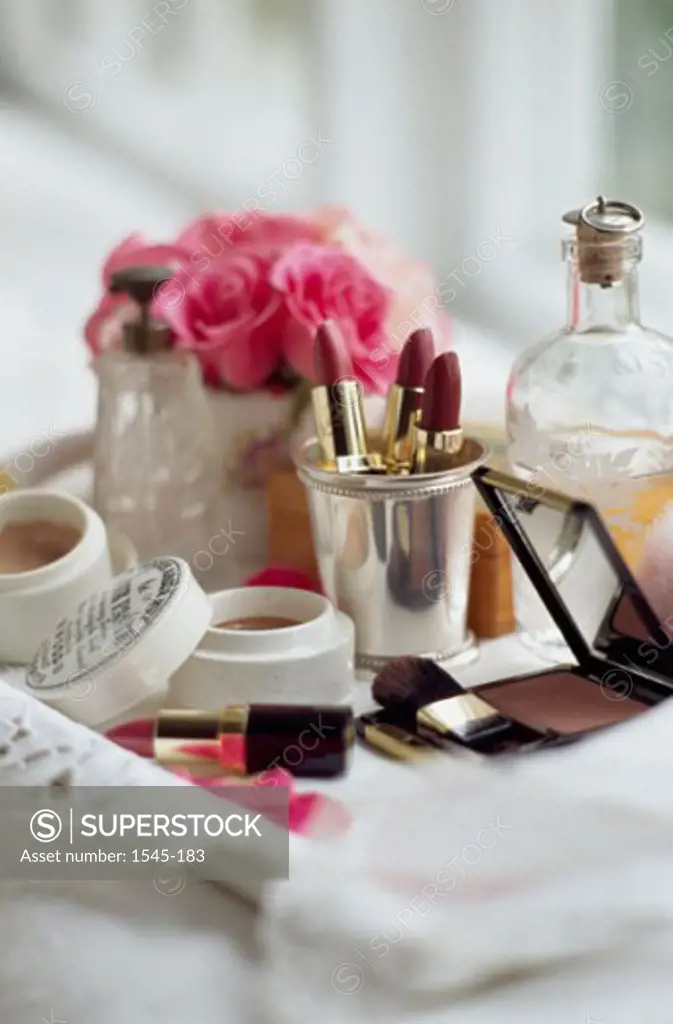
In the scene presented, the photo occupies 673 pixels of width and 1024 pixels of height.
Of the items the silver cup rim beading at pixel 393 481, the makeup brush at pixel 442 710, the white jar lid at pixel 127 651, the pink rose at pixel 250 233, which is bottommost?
the makeup brush at pixel 442 710

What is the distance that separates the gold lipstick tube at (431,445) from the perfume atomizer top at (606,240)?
0.08 m

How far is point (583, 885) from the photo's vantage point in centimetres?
42

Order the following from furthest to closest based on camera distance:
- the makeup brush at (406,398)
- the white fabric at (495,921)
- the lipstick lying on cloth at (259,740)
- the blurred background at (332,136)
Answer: the blurred background at (332,136) → the makeup brush at (406,398) → the lipstick lying on cloth at (259,740) → the white fabric at (495,921)

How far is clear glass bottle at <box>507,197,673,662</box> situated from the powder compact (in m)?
0.04

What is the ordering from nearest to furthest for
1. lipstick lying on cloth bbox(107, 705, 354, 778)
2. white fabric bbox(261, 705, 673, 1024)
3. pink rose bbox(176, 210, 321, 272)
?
1. white fabric bbox(261, 705, 673, 1024)
2. lipstick lying on cloth bbox(107, 705, 354, 778)
3. pink rose bbox(176, 210, 321, 272)

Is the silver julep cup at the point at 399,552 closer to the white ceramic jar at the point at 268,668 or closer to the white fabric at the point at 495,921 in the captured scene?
the white ceramic jar at the point at 268,668

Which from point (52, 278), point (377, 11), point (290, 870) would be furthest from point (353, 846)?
point (377, 11)

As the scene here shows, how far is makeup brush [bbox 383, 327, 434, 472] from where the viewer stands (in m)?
0.64

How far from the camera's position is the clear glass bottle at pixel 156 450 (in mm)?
724

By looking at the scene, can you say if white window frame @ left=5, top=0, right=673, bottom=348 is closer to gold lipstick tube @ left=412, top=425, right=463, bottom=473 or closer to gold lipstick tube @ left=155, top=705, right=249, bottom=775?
gold lipstick tube @ left=412, top=425, right=463, bottom=473

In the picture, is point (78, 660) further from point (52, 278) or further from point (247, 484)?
point (52, 278)

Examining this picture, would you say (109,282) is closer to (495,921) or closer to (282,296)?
(282,296)

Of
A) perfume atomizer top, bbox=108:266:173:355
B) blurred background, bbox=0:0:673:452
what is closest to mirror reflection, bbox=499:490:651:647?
perfume atomizer top, bbox=108:266:173:355

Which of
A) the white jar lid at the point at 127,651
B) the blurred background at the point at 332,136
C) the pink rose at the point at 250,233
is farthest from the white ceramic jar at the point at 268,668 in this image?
the blurred background at the point at 332,136
